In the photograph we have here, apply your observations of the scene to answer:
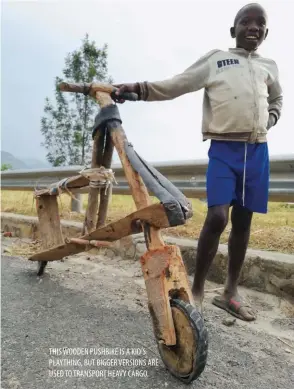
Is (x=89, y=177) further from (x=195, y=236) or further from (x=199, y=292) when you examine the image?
(x=195, y=236)

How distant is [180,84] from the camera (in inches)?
86.7

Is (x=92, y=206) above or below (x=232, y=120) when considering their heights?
below

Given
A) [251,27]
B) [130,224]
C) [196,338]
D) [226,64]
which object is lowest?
[196,338]

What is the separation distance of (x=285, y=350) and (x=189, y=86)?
4.93ft

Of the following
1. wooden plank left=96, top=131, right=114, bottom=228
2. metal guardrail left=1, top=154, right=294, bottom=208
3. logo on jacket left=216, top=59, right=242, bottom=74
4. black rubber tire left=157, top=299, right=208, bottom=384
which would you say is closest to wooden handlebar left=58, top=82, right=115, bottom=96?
wooden plank left=96, top=131, right=114, bottom=228

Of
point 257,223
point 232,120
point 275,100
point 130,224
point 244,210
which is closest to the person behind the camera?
point 130,224

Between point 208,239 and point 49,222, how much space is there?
126cm

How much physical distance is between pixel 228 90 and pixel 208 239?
2.86 ft

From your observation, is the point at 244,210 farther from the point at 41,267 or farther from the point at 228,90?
the point at 41,267

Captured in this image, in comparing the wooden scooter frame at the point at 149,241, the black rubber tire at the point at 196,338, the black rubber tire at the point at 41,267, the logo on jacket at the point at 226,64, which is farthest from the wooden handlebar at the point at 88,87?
the black rubber tire at the point at 41,267

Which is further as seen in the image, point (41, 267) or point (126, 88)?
point (41, 267)

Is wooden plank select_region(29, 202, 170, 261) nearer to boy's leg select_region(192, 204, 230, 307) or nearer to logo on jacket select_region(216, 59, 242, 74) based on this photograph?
boy's leg select_region(192, 204, 230, 307)

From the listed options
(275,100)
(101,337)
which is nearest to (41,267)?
(101,337)

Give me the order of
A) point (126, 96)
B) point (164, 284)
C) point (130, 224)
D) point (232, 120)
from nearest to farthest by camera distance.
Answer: point (164, 284)
point (130, 224)
point (126, 96)
point (232, 120)
